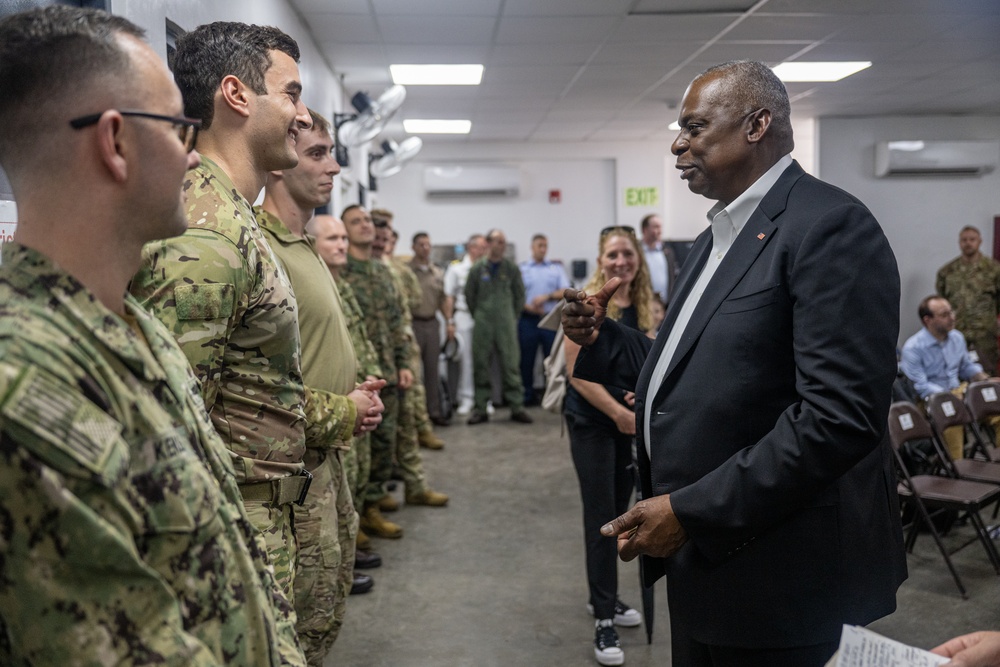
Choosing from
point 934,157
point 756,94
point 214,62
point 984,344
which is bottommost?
point 984,344

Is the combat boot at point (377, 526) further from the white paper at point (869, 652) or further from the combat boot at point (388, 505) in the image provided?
the white paper at point (869, 652)

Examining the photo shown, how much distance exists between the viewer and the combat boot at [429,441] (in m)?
6.43

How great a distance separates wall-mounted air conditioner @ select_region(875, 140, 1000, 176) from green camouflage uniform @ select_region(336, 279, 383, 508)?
7.44m

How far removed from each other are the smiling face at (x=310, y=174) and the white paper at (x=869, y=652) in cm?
197

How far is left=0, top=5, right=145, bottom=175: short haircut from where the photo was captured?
2.63ft

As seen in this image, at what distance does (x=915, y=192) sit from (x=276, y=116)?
9252 mm

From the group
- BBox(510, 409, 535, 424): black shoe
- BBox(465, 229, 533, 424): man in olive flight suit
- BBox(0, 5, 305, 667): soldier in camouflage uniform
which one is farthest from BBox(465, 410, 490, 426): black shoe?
BBox(0, 5, 305, 667): soldier in camouflage uniform

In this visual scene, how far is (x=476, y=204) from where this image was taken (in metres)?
10.5

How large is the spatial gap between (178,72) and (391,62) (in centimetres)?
481

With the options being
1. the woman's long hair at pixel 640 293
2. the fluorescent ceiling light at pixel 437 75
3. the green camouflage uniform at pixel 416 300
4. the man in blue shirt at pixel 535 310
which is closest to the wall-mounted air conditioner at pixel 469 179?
the man in blue shirt at pixel 535 310

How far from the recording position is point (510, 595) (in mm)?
3518

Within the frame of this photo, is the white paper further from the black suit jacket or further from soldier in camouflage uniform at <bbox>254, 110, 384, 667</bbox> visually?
soldier in camouflage uniform at <bbox>254, 110, 384, 667</bbox>

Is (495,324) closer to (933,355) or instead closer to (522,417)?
(522,417)

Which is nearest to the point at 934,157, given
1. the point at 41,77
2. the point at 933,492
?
the point at 933,492
